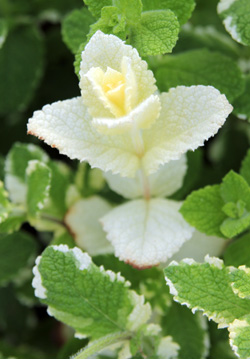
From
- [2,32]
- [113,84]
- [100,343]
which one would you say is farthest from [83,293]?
[2,32]

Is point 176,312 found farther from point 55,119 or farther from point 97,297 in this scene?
point 55,119

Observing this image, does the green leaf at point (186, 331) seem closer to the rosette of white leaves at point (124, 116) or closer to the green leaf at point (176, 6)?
the rosette of white leaves at point (124, 116)

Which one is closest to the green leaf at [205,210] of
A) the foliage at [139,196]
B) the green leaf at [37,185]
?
the foliage at [139,196]

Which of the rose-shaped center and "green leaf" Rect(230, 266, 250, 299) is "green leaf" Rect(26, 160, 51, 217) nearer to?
the rose-shaped center

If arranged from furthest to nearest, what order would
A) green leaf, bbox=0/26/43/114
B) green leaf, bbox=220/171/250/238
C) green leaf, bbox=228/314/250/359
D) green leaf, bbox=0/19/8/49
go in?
green leaf, bbox=0/26/43/114, green leaf, bbox=0/19/8/49, green leaf, bbox=220/171/250/238, green leaf, bbox=228/314/250/359

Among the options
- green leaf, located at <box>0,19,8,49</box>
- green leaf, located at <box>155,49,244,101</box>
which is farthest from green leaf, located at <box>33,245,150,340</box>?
green leaf, located at <box>0,19,8,49</box>

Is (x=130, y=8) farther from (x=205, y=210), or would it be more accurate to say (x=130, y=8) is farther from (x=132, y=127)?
(x=205, y=210)
